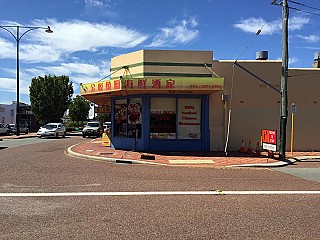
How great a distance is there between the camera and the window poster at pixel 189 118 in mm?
16828

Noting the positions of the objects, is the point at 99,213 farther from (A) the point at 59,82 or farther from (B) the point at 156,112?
(A) the point at 59,82

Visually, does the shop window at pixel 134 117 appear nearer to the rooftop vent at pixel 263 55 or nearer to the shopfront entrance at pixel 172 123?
the shopfront entrance at pixel 172 123

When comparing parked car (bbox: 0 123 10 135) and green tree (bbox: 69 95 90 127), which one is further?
green tree (bbox: 69 95 90 127)

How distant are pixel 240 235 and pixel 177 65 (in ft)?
42.5

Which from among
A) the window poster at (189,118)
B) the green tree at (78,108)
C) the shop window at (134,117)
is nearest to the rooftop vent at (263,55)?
the window poster at (189,118)

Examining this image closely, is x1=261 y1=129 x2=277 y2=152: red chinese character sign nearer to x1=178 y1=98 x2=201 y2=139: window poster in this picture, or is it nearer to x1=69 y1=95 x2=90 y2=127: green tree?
x1=178 y1=98 x2=201 y2=139: window poster

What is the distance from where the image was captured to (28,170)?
1094cm

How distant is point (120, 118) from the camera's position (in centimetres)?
1802

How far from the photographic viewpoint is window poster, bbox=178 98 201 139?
1683 centimetres

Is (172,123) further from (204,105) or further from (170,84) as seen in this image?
(170,84)

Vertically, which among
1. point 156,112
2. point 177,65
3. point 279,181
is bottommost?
point 279,181

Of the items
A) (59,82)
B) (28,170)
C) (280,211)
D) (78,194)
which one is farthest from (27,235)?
(59,82)

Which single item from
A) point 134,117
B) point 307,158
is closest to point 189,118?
point 134,117

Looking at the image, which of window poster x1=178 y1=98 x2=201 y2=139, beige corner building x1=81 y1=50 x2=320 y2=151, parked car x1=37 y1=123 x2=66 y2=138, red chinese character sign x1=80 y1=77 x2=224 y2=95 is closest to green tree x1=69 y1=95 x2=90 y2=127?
parked car x1=37 y1=123 x2=66 y2=138
